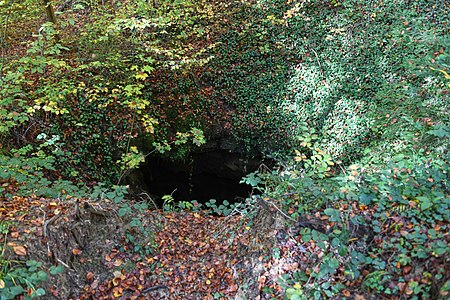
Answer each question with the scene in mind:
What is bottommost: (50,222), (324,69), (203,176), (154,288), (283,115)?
(203,176)

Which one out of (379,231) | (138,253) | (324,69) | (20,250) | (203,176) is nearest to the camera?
(20,250)

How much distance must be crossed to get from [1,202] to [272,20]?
7299mm

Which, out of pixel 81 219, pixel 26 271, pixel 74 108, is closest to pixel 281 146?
pixel 74 108

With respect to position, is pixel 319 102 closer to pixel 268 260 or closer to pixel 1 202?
pixel 268 260

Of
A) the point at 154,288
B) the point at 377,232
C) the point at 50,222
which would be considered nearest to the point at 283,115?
the point at 377,232

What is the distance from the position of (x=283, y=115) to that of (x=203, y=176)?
9.57 ft

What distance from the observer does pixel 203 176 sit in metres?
9.68

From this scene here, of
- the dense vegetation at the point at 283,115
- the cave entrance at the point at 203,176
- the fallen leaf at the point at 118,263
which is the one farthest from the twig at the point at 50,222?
the cave entrance at the point at 203,176

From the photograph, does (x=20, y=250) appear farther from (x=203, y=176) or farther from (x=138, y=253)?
(x=203, y=176)

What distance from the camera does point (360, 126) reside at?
727cm

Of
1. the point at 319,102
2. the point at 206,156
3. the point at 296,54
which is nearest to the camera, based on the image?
the point at 319,102

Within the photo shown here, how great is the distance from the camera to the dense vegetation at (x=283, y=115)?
326cm

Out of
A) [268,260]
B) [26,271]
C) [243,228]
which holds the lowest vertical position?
[243,228]

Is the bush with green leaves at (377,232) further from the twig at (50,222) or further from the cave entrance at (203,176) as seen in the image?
the cave entrance at (203,176)
